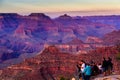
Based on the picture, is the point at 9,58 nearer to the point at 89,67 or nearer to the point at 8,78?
the point at 8,78

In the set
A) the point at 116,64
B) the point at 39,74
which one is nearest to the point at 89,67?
the point at 116,64

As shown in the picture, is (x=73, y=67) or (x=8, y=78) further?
(x=8, y=78)

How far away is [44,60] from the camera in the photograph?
380ft

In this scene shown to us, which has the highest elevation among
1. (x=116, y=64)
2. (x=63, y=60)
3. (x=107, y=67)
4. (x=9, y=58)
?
(x=107, y=67)

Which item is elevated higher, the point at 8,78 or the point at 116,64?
the point at 116,64

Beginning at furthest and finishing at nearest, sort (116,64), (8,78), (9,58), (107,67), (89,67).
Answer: (9,58) → (8,78) → (116,64) → (107,67) → (89,67)

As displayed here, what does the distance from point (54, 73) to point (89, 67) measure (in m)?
76.6

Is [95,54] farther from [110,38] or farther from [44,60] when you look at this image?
[110,38]

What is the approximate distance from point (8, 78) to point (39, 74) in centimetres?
1186

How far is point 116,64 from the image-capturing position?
67.0 meters

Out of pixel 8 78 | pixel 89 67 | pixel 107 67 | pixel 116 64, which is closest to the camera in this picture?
pixel 89 67

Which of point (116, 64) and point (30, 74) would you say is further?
point (30, 74)

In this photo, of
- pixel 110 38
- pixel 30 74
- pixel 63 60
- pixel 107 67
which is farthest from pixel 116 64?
pixel 110 38

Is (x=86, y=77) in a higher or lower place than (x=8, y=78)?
higher
